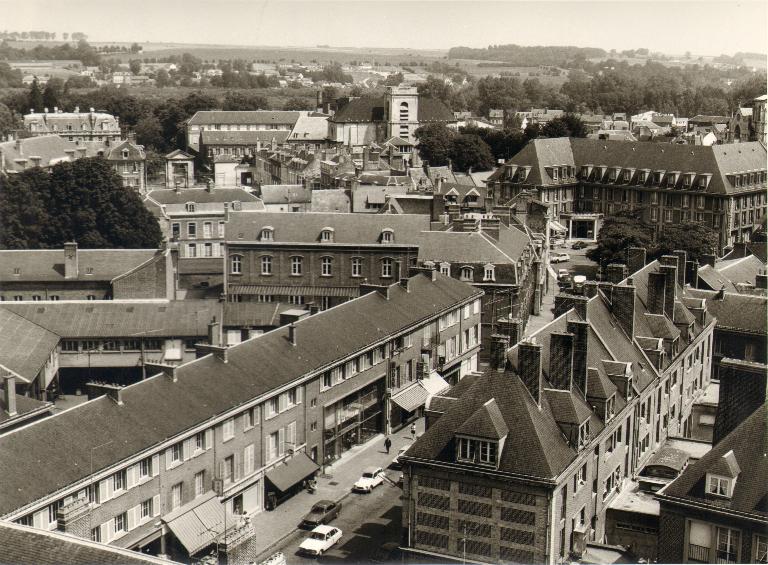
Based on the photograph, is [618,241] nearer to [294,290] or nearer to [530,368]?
[294,290]

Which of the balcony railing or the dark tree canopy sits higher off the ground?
the dark tree canopy

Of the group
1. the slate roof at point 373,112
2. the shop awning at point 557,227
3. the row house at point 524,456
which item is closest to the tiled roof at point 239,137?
the slate roof at point 373,112

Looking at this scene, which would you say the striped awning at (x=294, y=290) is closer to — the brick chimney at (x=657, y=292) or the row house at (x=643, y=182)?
the brick chimney at (x=657, y=292)

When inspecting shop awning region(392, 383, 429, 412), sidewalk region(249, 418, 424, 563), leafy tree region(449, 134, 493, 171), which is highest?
leafy tree region(449, 134, 493, 171)

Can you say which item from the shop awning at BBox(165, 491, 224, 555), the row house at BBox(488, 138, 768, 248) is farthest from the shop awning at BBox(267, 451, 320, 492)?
the row house at BBox(488, 138, 768, 248)

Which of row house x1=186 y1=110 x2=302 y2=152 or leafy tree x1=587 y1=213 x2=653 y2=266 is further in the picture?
row house x1=186 y1=110 x2=302 y2=152

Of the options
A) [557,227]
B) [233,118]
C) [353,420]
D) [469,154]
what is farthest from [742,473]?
[233,118]

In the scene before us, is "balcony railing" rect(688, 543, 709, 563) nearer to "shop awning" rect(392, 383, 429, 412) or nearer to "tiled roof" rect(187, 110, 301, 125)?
"shop awning" rect(392, 383, 429, 412)
